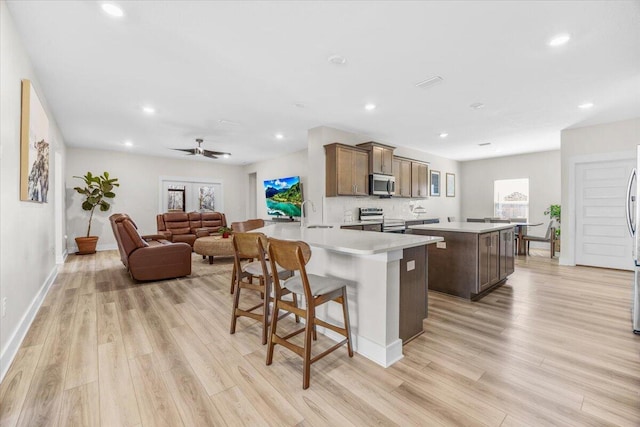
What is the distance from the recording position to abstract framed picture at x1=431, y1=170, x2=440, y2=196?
776 centimetres

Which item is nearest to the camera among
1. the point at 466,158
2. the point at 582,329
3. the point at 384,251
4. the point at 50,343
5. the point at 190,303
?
the point at 384,251

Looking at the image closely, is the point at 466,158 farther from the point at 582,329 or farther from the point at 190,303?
the point at 190,303

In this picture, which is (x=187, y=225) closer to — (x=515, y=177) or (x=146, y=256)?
(x=146, y=256)

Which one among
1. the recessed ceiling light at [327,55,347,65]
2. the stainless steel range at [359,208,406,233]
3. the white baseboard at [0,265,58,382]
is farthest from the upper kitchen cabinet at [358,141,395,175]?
the white baseboard at [0,265,58,382]

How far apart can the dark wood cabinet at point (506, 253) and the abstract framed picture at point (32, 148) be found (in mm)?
5243

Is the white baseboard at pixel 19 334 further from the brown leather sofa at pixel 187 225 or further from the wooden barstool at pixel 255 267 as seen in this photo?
the brown leather sofa at pixel 187 225

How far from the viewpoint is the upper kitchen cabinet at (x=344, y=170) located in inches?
199

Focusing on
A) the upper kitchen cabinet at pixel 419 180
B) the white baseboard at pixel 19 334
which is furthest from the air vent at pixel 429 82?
the white baseboard at pixel 19 334

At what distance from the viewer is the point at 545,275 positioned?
177 inches

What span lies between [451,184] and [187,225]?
7.72m

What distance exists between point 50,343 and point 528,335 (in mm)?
4028

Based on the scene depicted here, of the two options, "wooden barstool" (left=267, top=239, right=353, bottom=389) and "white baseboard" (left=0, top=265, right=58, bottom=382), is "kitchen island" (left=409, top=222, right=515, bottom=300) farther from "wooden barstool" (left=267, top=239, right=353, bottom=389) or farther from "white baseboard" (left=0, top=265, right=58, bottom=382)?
"white baseboard" (left=0, top=265, right=58, bottom=382)

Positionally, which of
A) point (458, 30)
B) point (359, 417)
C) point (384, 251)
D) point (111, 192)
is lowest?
point (359, 417)

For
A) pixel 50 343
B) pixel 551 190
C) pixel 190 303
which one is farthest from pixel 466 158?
pixel 50 343
